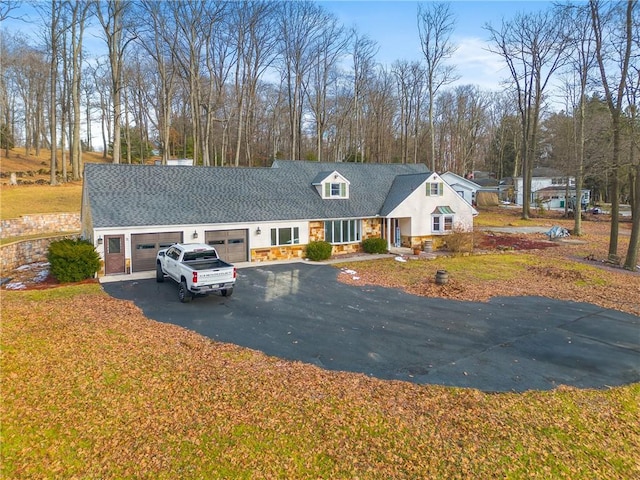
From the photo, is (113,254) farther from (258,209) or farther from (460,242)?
(460,242)

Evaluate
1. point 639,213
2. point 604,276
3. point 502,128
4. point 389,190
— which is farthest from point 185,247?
point 502,128

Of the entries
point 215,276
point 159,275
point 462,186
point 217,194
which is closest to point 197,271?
point 215,276

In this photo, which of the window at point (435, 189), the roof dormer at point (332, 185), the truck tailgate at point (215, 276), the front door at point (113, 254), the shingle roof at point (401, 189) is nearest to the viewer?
the truck tailgate at point (215, 276)

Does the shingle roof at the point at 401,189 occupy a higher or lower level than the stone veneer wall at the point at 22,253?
higher

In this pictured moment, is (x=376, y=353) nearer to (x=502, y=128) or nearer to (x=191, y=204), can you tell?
(x=191, y=204)

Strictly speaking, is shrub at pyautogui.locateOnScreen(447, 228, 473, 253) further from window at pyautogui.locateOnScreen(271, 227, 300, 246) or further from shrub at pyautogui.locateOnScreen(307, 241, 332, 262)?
window at pyautogui.locateOnScreen(271, 227, 300, 246)

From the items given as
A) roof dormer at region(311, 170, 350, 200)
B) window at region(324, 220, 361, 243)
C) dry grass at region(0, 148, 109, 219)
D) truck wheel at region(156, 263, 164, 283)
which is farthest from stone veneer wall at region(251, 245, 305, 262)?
dry grass at region(0, 148, 109, 219)

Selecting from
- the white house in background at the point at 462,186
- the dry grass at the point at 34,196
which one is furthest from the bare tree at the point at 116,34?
the white house in background at the point at 462,186

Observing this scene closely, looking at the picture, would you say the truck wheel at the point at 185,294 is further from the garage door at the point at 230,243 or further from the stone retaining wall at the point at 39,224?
the stone retaining wall at the point at 39,224
